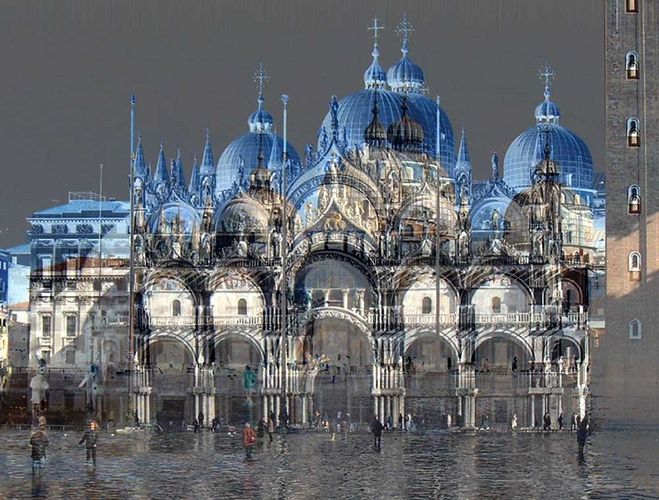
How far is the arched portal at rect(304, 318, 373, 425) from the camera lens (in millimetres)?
80000

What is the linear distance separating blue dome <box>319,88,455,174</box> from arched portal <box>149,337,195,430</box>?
17.3 meters

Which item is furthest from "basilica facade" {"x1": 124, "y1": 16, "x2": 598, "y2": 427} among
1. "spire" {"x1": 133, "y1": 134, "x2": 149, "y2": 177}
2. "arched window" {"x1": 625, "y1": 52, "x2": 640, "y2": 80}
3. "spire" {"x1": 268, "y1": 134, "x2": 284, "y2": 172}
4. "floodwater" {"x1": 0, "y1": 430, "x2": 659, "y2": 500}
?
"spire" {"x1": 133, "y1": 134, "x2": 149, "y2": 177}

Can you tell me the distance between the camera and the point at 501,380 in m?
84.2

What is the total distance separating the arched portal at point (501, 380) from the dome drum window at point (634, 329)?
11.8 meters

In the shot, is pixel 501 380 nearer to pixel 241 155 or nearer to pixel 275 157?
pixel 275 157

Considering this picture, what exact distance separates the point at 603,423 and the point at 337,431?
987cm

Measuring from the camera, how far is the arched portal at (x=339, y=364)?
A: 8000 cm

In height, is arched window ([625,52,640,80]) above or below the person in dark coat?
above

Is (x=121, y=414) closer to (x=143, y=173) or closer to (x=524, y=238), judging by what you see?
(x=524, y=238)

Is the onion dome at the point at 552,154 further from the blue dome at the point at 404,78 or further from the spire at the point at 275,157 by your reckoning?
the spire at the point at 275,157

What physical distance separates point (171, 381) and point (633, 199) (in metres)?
32.6

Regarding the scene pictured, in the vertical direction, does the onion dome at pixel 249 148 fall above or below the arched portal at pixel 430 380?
above

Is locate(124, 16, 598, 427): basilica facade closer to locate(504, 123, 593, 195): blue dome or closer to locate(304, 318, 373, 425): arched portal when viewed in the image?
locate(304, 318, 373, 425): arched portal

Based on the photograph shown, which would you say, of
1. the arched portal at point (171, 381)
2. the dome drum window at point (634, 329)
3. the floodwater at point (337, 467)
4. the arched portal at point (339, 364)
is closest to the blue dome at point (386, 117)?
the arched portal at point (171, 381)
